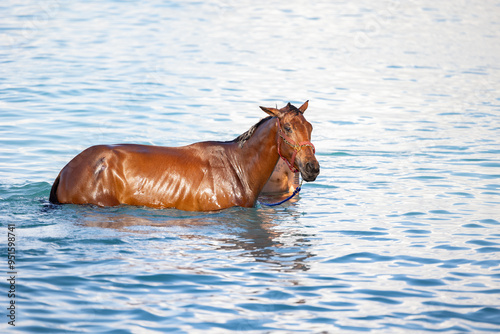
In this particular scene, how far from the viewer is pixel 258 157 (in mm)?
10125

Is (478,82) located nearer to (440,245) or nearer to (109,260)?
(440,245)

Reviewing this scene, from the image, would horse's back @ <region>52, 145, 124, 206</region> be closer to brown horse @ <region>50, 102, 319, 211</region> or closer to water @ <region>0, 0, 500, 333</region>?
brown horse @ <region>50, 102, 319, 211</region>

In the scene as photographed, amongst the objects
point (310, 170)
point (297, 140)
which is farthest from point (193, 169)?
point (310, 170)

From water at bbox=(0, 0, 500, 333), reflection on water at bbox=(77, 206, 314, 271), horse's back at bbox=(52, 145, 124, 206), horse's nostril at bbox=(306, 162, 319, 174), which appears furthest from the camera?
horse's back at bbox=(52, 145, 124, 206)

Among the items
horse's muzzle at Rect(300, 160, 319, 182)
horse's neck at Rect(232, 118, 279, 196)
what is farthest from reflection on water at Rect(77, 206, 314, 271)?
horse's muzzle at Rect(300, 160, 319, 182)

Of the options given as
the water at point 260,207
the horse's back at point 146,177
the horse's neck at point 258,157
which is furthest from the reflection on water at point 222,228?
the horse's neck at point 258,157

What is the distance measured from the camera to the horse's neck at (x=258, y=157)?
10.0 meters

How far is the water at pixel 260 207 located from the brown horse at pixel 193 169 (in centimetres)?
23

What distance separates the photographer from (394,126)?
57.6 ft

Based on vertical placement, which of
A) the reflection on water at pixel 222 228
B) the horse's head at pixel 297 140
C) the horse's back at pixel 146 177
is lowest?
the reflection on water at pixel 222 228

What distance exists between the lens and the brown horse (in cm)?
947

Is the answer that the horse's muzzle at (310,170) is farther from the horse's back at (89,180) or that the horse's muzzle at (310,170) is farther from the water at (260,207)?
the horse's back at (89,180)

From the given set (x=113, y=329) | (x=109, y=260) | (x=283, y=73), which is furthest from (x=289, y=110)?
(x=283, y=73)

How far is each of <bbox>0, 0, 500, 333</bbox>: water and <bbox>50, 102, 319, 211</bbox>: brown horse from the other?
234 mm
